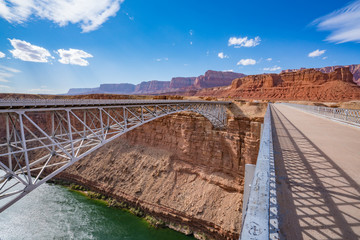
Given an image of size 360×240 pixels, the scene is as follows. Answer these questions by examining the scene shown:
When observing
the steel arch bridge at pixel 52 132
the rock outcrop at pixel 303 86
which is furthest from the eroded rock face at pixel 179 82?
the steel arch bridge at pixel 52 132

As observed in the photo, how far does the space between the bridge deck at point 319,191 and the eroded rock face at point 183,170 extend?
13269 mm

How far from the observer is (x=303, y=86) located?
57625mm

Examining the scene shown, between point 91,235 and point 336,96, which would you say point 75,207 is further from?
point 336,96

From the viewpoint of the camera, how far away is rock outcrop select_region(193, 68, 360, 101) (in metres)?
50.7

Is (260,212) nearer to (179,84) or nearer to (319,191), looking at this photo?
(319,191)

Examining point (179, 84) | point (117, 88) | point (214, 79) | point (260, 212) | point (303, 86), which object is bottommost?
point (260, 212)

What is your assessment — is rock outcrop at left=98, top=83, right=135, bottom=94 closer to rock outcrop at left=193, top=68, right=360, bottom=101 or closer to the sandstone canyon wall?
rock outcrop at left=193, top=68, right=360, bottom=101

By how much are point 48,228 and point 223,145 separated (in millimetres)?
19984

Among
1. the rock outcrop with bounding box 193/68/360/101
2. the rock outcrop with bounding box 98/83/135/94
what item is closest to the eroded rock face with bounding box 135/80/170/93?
the rock outcrop with bounding box 98/83/135/94

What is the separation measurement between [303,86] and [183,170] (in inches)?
2429

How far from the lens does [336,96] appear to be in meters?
49.4

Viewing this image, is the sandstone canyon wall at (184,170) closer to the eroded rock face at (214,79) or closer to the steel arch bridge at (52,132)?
the steel arch bridge at (52,132)

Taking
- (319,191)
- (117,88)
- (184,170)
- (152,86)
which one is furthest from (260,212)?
(117,88)

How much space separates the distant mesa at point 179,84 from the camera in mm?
124062
